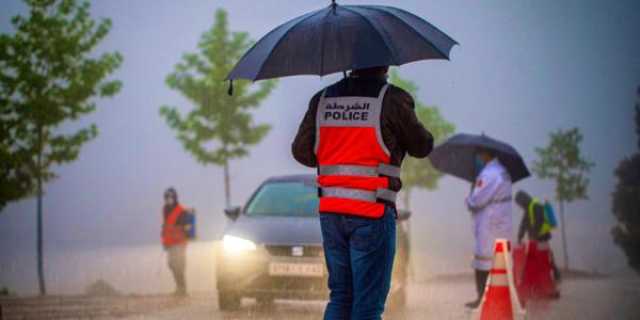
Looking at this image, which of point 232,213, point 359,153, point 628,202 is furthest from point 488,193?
point 628,202

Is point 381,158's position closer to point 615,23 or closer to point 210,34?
point 615,23

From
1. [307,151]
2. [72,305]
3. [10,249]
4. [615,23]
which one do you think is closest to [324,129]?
[307,151]

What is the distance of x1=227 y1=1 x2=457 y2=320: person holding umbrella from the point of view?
4.23 metres

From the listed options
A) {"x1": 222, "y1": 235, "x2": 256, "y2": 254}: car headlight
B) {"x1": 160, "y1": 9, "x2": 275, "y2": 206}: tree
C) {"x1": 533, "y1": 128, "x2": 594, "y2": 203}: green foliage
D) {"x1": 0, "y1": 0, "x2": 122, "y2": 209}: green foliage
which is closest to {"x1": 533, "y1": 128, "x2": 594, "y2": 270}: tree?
{"x1": 533, "y1": 128, "x2": 594, "y2": 203}: green foliage

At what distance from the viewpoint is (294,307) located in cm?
1091

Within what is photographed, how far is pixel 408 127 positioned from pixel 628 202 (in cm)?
2989

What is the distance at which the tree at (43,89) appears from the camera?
61.6 feet

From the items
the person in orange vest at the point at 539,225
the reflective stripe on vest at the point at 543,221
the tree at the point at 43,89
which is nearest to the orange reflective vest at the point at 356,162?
the person in orange vest at the point at 539,225

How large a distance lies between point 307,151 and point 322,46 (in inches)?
20.8

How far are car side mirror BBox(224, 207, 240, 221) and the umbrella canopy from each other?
5048mm

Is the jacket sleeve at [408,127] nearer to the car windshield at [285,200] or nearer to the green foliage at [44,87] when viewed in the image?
the car windshield at [285,200]

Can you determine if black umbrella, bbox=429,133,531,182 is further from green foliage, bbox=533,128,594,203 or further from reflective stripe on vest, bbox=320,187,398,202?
green foliage, bbox=533,128,594,203

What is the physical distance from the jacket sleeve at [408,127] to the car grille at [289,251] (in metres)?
4.88

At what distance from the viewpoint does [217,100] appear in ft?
90.7
